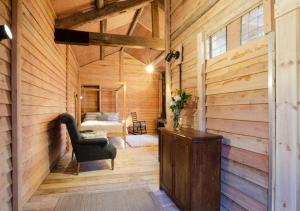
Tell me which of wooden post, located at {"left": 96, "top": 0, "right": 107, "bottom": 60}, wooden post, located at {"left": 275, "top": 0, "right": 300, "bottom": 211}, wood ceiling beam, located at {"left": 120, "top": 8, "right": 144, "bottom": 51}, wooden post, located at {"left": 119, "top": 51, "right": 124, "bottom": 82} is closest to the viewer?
wooden post, located at {"left": 275, "top": 0, "right": 300, "bottom": 211}

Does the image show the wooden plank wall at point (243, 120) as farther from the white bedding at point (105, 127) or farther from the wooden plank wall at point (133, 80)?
the wooden plank wall at point (133, 80)

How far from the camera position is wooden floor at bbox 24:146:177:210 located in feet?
A: 8.27

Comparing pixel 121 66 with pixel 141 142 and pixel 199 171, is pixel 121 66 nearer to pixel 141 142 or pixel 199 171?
pixel 141 142

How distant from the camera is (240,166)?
188cm

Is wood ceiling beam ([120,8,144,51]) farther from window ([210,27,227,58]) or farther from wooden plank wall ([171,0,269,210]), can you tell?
window ([210,27,227,58])

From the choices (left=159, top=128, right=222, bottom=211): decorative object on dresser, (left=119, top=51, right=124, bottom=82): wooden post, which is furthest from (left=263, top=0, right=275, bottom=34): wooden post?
(left=119, top=51, right=124, bottom=82): wooden post

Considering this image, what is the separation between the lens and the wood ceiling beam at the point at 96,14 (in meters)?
3.84

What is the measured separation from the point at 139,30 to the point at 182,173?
5598mm

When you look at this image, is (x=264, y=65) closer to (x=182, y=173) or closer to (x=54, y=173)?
(x=182, y=173)

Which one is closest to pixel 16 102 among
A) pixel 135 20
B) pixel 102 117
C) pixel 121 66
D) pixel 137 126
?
pixel 135 20

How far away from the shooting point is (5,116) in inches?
74.5

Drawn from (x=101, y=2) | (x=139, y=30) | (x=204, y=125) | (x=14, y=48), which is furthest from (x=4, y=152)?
(x=139, y=30)

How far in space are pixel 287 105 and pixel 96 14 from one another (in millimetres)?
3750

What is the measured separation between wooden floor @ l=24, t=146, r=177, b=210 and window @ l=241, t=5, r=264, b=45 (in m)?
2.00
